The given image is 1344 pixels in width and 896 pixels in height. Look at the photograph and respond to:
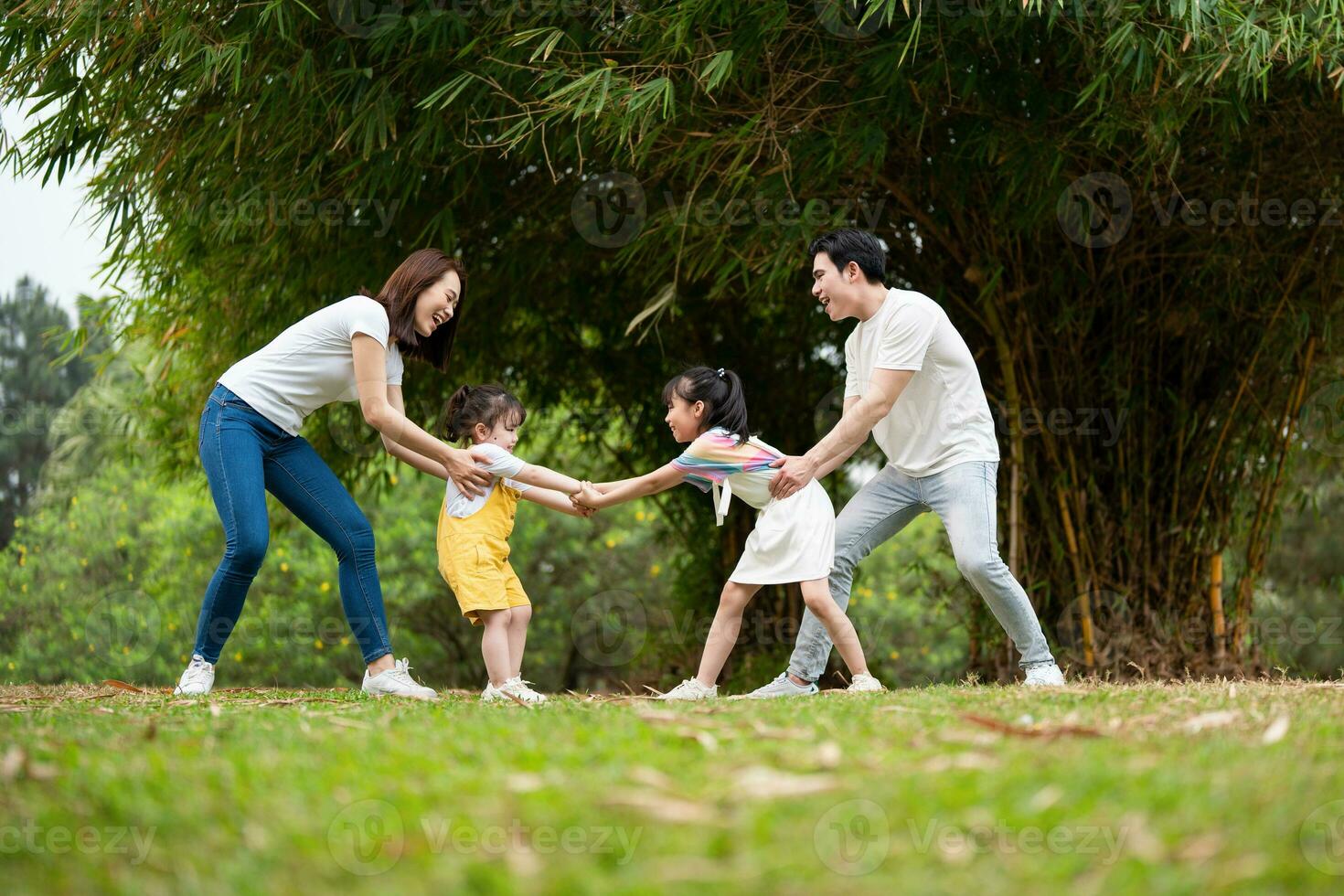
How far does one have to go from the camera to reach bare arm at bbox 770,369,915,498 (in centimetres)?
335

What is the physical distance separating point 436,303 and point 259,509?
0.77 m

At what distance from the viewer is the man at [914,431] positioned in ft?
11.0

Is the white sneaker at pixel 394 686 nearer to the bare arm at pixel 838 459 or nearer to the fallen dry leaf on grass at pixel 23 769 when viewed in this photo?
the bare arm at pixel 838 459

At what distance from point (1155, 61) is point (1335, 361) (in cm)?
224

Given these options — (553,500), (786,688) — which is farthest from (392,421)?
(786,688)

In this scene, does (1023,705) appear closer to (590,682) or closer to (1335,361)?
(1335,361)

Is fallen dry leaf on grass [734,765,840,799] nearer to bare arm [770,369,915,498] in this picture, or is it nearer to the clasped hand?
bare arm [770,369,915,498]

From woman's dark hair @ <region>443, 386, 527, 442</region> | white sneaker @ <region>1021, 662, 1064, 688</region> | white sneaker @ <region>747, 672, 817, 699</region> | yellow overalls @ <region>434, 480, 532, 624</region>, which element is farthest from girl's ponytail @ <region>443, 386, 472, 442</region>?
white sneaker @ <region>1021, 662, 1064, 688</region>

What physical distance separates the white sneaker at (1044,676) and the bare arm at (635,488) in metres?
1.17

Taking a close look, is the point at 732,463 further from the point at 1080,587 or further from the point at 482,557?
the point at 1080,587

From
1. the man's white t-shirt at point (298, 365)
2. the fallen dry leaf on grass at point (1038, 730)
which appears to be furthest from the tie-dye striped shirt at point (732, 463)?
the fallen dry leaf on grass at point (1038, 730)

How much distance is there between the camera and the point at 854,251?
3.41m

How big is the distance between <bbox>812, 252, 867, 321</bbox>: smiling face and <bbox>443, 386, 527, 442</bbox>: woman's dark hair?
3.28 feet

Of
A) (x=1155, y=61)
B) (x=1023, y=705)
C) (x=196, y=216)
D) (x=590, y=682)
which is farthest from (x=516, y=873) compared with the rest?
(x=590, y=682)
